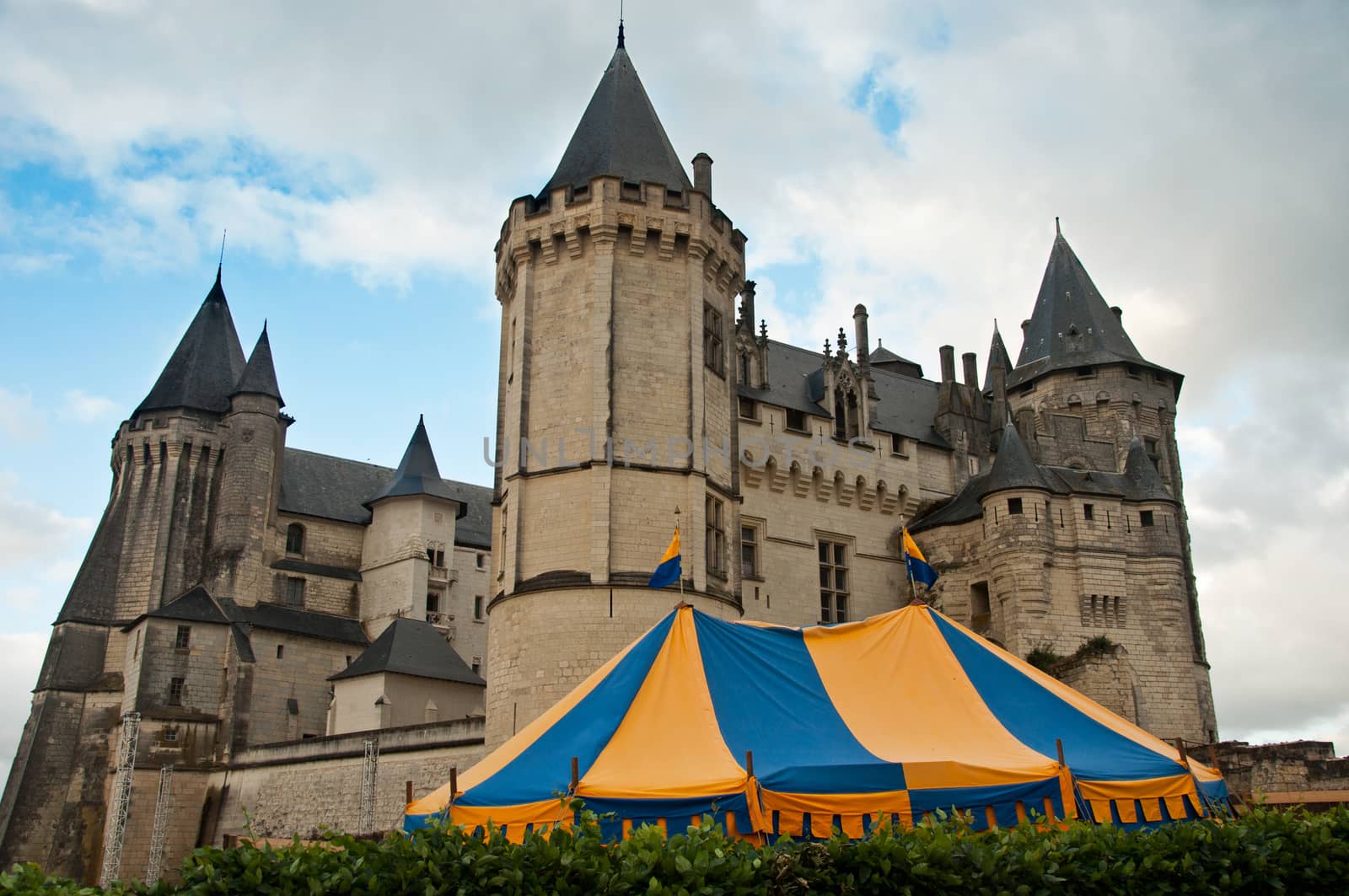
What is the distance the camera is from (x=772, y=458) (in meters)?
27.9

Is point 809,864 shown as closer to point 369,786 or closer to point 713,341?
point 713,341

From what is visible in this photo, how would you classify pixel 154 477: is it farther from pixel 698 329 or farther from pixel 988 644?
pixel 988 644

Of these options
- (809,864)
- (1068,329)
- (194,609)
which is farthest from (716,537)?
(194,609)

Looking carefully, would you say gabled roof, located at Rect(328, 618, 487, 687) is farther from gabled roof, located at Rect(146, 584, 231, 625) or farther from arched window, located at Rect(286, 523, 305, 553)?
arched window, located at Rect(286, 523, 305, 553)

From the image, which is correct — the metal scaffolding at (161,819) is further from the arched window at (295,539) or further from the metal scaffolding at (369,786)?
the arched window at (295,539)

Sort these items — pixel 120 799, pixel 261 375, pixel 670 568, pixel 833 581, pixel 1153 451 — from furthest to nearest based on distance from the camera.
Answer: pixel 261 375
pixel 1153 451
pixel 120 799
pixel 833 581
pixel 670 568

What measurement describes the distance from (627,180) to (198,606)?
2100 centimetres

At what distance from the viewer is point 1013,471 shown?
28.8m

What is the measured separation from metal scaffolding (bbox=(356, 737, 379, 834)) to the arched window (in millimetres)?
15147

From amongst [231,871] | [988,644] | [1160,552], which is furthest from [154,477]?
[231,871]

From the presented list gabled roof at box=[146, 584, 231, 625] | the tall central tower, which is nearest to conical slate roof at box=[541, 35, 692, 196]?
the tall central tower

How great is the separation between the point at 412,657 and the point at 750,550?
1137 centimetres

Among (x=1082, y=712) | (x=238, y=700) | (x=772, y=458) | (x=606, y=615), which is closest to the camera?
(x=1082, y=712)

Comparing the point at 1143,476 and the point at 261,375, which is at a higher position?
the point at 261,375
